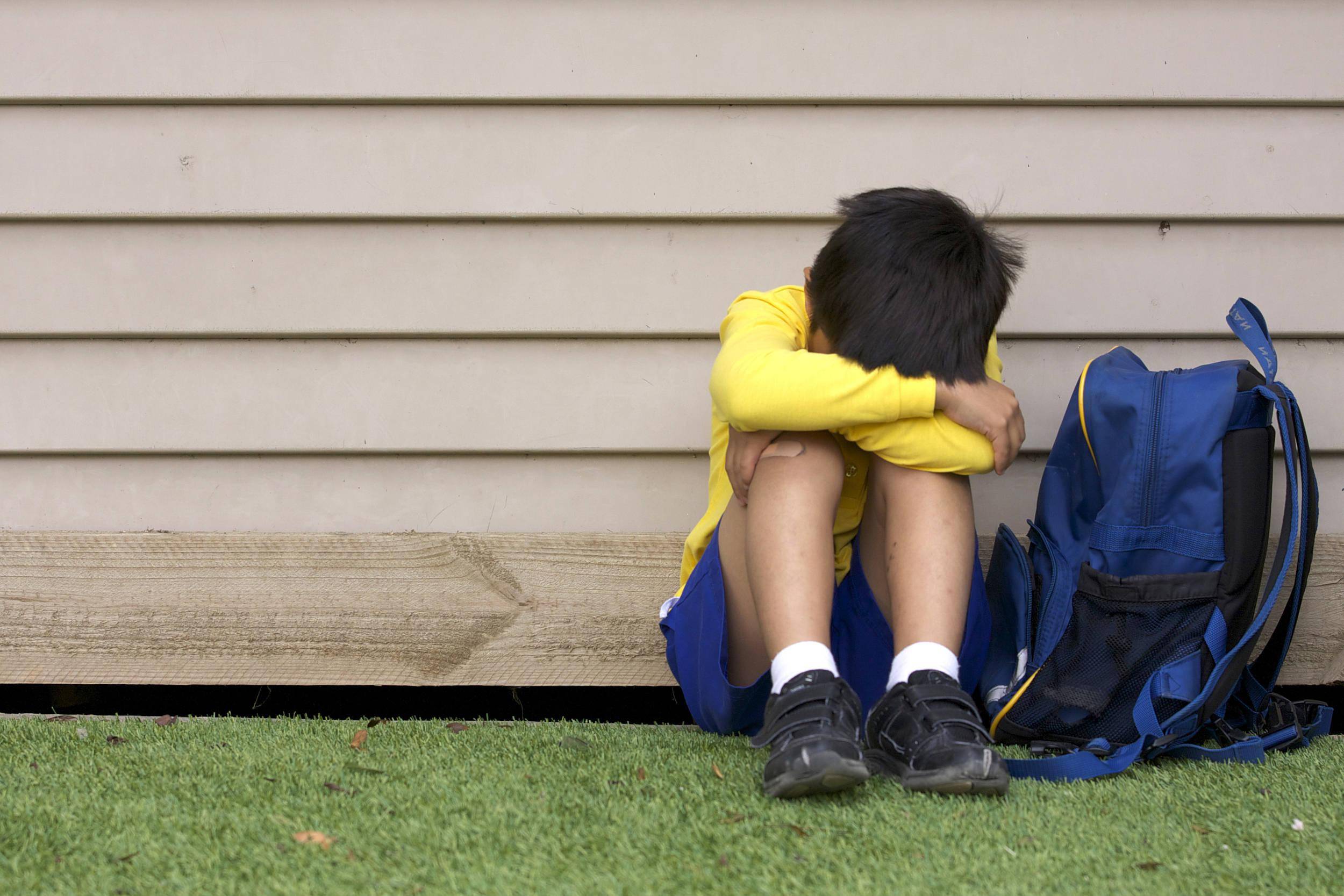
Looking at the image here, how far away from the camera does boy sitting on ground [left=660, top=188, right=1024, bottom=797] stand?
4.62 feet

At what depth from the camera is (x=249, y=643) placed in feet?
6.64

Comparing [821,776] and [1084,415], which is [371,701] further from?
[1084,415]

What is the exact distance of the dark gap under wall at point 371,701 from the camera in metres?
2.27

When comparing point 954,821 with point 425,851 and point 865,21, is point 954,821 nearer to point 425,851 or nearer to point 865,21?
point 425,851

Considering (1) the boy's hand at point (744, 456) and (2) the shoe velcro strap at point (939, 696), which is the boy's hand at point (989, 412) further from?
(2) the shoe velcro strap at point (939, 696)

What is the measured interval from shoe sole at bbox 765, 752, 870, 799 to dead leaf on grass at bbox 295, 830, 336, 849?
22.6 inches

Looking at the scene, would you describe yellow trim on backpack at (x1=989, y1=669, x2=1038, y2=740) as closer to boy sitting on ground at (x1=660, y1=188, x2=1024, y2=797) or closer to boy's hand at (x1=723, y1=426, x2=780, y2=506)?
boy sitting on ground at (x1=660, y1=188, x2=1024, y2=797)

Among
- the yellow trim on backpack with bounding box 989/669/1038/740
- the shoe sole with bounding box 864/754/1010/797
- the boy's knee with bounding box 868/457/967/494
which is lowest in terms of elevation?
the yellow trim on backpack with bounding box 989/669/1038/740

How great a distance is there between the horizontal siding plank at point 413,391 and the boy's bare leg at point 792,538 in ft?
1.56

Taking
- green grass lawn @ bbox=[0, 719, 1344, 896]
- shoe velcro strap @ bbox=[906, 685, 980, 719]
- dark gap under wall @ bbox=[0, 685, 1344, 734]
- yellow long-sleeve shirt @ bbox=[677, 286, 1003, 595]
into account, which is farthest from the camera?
dark gap under wall @ bbox=[0, 685, 1344, 734]

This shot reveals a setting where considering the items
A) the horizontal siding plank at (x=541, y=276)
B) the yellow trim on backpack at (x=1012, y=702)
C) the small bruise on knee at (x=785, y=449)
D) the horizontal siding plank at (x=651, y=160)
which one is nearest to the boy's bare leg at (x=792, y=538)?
the small bruise on knee at (x=785, y=449)

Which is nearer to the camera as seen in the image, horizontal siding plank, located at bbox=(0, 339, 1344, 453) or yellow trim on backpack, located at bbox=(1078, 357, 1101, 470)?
yellow trim on backpack, located at bbox=(1078, 357, 1101, 470)

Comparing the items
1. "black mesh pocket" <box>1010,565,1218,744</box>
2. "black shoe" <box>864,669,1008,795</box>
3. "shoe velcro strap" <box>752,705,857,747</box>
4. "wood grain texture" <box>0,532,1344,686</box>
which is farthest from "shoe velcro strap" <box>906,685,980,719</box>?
"wood grain texture" <box>0,532,1344,686</box>

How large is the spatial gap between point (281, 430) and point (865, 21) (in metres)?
1.41
